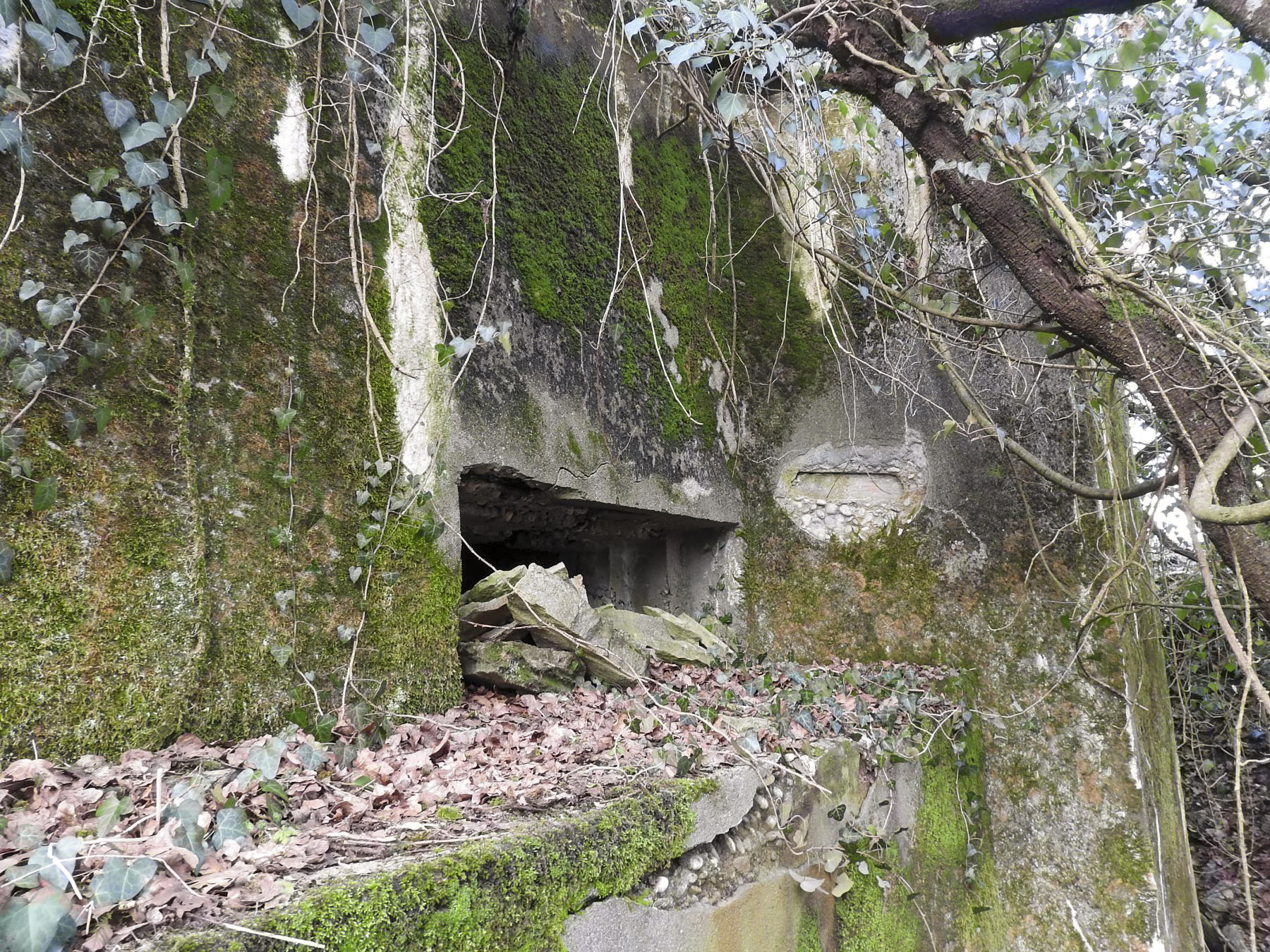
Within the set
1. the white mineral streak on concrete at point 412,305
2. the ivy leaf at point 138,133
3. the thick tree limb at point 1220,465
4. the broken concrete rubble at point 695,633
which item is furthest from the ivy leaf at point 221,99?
the thick tree limb at point 1220,465

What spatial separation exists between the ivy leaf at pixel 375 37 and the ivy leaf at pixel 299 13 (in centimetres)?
12

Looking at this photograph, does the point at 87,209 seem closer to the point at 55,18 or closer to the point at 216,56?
the point at 55,18

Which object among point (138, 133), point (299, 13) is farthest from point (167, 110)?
point (299, 13)

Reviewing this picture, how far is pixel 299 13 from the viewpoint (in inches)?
78.5

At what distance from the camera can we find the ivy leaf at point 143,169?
1.63m

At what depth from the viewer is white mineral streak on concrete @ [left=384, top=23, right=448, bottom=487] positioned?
222 cm

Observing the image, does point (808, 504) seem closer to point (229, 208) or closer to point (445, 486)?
point (445, 486)

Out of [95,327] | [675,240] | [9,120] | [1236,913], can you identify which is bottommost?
[1236,913]

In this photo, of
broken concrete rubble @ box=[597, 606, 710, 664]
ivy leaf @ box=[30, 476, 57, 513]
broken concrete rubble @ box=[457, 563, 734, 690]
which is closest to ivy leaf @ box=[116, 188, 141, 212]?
ivy leaf @ box=[30, 476, 57, 513]

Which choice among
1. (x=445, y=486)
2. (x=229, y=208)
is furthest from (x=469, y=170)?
(x=445, y=486)

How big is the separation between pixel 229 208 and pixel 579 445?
1.37 metres

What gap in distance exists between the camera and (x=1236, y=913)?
4043 mm

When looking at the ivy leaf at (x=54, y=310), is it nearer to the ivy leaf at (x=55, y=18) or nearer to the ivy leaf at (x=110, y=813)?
the ivy leaf at (x=55, y=18)

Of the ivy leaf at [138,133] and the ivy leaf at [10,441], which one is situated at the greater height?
the ivy leaf at [138,133]
